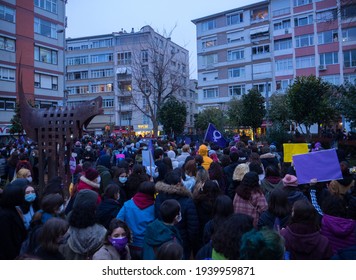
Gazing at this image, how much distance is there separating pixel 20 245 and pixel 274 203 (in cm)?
307

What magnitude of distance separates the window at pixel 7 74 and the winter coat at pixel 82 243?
31559 millimetres

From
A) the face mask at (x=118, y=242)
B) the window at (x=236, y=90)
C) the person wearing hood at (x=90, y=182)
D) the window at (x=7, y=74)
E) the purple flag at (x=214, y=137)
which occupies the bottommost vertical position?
the face mask at (x=118, y=242)

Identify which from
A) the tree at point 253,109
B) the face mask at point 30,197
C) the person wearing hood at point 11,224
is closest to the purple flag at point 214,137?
the face mask at point 30,197

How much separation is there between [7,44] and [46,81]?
5272 millimetres

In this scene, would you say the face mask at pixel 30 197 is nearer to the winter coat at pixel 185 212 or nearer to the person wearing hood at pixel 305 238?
the winter coat at pixel 185 212

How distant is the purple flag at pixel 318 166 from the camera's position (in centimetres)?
501

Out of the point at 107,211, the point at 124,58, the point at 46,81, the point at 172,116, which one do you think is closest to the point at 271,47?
the point at 172,116

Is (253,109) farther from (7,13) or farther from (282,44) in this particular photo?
(7,13)

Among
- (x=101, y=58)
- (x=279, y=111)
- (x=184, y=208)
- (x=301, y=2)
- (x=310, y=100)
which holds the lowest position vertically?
(x=184, y=208)

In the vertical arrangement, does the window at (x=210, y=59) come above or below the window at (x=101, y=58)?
below

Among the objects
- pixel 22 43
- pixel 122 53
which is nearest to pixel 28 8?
pixel 22 43

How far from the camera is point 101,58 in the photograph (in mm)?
54531

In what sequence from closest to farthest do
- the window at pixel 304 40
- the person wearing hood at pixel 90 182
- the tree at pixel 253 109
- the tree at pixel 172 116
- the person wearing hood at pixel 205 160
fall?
the person wearing hood at pixel 90 182 < the person wearing hood at pixel 205 160 < the tree at pixel 253 109 < the tree at pixel 172 116 < the window at pixel 304 40

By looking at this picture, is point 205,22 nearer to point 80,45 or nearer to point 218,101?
point 218,101
